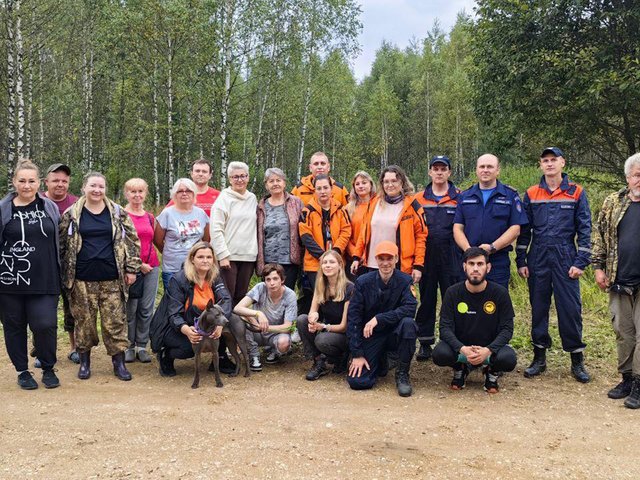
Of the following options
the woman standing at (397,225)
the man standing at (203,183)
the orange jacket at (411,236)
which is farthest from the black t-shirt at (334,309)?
the man standing at (203,183)

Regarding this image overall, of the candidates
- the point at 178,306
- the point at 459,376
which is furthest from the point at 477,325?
the point at 178,306

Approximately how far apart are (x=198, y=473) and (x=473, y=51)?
11.2 metres

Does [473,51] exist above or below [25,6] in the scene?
Result: below

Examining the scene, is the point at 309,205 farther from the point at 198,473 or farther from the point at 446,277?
the point at 198,473

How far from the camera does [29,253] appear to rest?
4.59 m

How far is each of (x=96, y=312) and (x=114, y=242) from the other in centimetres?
71

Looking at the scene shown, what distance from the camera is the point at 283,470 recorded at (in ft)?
10.5

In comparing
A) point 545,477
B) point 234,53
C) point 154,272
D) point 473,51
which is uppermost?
point 234,53

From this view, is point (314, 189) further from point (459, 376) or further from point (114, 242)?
point (459, 376)

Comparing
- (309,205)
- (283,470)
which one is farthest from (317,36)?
(283,470)

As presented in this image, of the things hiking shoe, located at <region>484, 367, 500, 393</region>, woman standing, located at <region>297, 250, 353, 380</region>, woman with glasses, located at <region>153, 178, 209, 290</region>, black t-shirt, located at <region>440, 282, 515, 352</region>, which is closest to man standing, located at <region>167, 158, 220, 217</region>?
woman with glasses, located at <region>153, 178, 209, 290</region>

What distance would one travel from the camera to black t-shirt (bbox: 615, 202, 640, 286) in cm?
Answer: 440

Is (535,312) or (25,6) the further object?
(25,6)

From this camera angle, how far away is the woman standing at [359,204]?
220 inches
